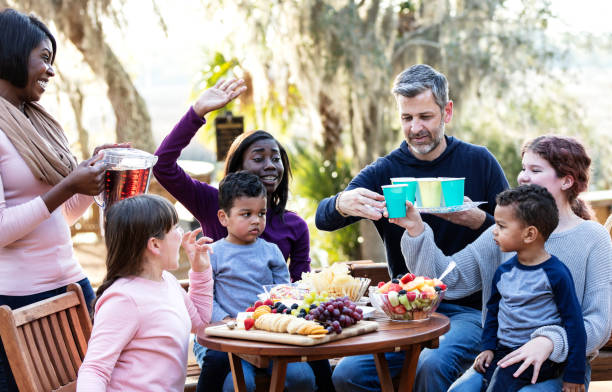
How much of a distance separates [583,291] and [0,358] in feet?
7.42

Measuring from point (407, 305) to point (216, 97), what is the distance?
4.75 ft

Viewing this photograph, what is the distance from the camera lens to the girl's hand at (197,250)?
111 inches

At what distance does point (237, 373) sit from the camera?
2855mm

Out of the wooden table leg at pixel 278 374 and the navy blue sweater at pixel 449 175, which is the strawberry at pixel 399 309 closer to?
the wooden table leg at pixel 278 374

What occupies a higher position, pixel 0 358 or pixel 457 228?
pixel 457 228

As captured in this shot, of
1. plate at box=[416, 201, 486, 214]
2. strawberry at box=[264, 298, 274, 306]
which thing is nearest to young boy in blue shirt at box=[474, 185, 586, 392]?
plate at box=[416, 201, 486, 214]

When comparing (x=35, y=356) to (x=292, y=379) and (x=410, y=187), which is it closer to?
(x=292, y=379)

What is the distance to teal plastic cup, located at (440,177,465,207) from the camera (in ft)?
9.87

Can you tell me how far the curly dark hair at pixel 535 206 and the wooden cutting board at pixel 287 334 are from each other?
0.69 m

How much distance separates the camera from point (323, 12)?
8.90 meters

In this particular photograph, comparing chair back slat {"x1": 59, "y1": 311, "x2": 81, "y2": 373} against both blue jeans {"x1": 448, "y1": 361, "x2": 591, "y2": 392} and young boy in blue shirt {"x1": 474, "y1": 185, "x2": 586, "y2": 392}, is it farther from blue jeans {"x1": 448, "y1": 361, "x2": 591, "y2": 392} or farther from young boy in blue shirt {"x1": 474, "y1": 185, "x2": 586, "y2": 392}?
young boy in blue shirt {"x1": 474, "y1": 185, "x2": 586, "y2": 392}

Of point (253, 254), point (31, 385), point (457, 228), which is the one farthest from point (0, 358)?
Result: point (457, 228)

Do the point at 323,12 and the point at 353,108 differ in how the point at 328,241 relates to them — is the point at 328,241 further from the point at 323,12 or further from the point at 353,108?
the point at 323,12

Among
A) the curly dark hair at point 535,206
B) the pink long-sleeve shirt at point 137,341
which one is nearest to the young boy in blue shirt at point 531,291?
the curly dark hair at point 535,206
